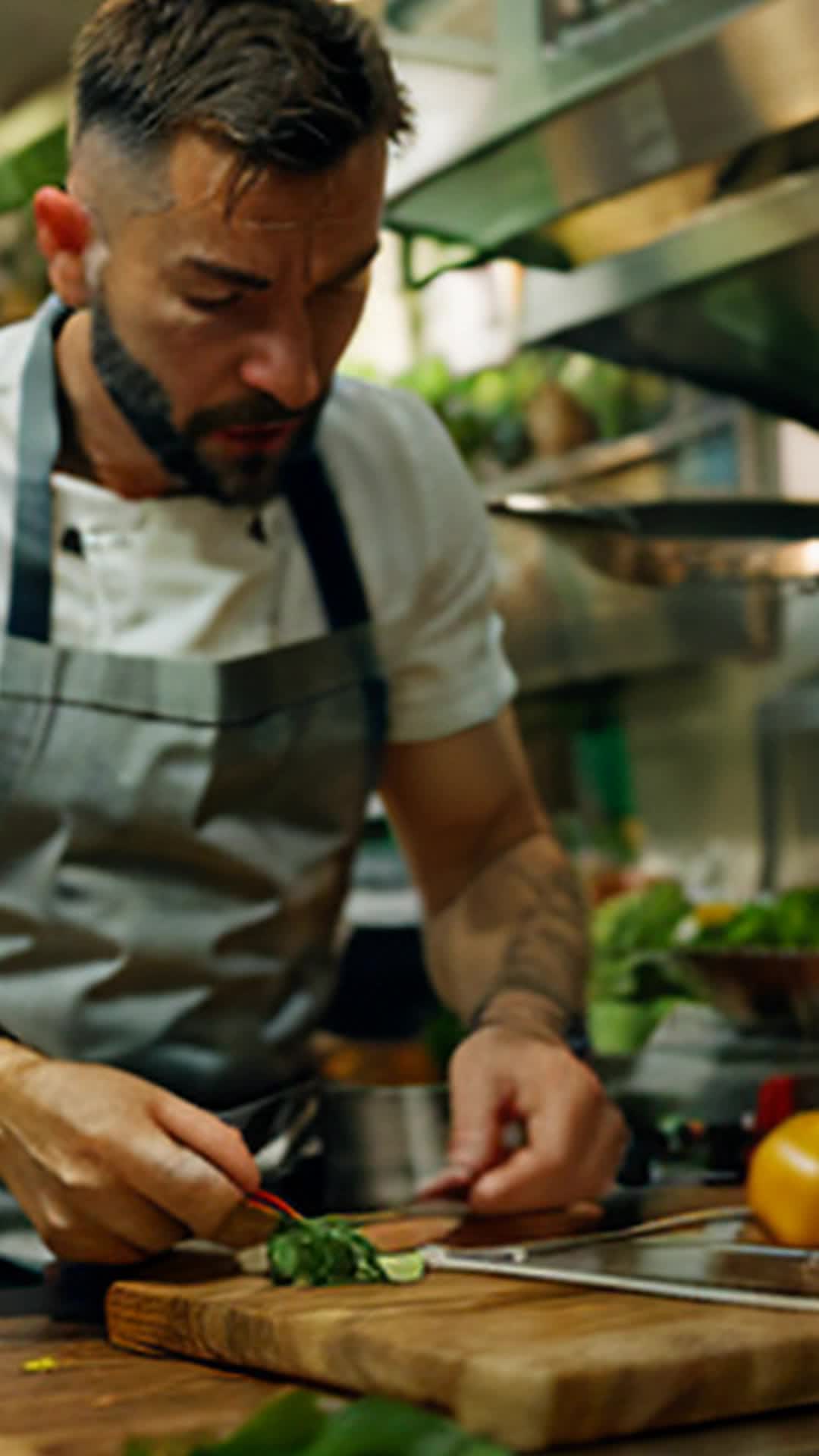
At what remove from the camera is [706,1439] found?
708mm

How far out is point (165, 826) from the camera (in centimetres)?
101

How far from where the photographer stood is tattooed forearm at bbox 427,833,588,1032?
1115 mm

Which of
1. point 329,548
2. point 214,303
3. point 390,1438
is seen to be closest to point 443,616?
point 329,548

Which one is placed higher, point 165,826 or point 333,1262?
point 165,826

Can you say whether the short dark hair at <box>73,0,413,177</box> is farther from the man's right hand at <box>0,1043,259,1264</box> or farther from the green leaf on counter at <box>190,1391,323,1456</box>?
the green leaf on counter at <box>190,1391,323,1456</box>

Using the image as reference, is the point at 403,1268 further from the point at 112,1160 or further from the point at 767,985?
the point at 767,985

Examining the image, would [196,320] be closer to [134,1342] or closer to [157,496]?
[157,496]

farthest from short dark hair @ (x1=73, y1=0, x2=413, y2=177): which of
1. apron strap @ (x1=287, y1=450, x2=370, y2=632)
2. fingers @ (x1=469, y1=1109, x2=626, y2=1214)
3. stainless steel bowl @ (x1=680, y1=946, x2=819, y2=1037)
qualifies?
stainless steel bowl @ (x1=680, y1=946, x2=819, y2=1037)

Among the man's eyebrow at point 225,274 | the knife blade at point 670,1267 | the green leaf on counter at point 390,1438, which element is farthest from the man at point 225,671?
the green leaf on counter at point 390,1438

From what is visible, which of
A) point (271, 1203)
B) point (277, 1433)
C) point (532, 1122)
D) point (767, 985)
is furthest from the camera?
point (767, 985)

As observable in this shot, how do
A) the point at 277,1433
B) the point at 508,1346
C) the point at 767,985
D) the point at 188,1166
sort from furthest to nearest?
the point at 767,985 < the point at 188,1166 < the point at 508,1346 < the point at 277,1433

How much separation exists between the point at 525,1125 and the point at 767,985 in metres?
0.29

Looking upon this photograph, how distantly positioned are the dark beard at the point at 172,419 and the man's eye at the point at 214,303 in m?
0.05

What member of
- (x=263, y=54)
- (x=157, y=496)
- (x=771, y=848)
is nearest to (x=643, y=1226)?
(x=157, y=496)
